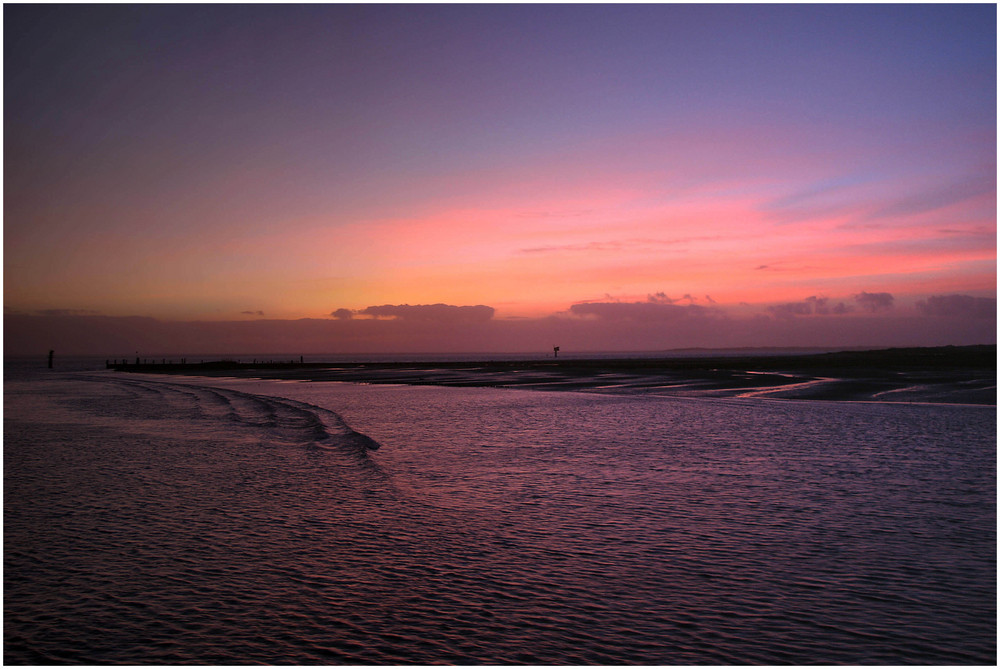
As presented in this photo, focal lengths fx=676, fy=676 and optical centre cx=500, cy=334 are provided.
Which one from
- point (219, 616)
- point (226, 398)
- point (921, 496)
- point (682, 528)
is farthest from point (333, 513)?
point (226, 398)

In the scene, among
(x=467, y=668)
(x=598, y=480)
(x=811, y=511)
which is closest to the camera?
(x=467, y=668)

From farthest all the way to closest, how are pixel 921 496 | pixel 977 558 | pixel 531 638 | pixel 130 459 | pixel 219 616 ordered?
pixel 130 459, pixel 921 496, pixel 977 558, pixel 219 616, pixel 531 638

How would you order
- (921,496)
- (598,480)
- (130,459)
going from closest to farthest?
(921,496), (598,480), (130,459)

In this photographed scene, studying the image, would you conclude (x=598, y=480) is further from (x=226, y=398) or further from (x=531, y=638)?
(x=226, y=398)

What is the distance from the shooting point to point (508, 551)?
408 inches

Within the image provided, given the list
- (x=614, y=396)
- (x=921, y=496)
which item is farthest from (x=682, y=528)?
(x=614, y=396)

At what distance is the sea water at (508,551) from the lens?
24.4ft

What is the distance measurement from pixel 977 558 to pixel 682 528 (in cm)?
416

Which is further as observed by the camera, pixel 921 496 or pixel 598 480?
pixel 598 480

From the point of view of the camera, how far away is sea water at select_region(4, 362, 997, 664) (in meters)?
7.45

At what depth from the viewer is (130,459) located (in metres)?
19.2

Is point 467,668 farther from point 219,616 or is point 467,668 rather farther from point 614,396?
point 614,396

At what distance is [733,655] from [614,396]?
34647mm

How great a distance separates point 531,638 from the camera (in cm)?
747
